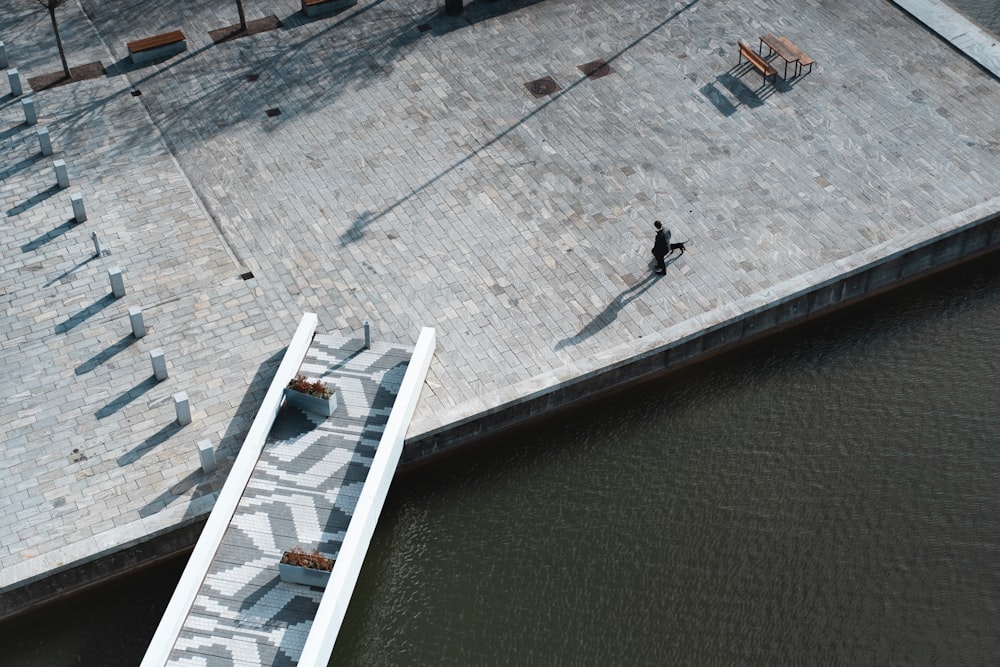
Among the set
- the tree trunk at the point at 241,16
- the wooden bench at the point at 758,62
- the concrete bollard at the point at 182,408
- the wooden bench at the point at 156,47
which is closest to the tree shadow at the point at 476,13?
the tree trunk at the point at 241,16

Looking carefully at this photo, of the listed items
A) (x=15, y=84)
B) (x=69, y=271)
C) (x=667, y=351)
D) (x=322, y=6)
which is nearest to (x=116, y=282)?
(x=69, y=271)

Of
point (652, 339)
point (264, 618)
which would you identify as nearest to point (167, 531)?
point (264, 618)

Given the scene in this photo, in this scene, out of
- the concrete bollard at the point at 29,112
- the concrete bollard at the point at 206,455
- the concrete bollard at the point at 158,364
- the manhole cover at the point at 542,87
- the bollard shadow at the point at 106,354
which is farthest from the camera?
the manhole cover at the point at 542,87

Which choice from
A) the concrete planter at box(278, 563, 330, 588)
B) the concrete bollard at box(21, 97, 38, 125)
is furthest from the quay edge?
the concrete bollard at box(21, 97, 38, 125)

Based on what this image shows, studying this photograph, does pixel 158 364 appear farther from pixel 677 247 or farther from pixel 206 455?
pixel 677 247

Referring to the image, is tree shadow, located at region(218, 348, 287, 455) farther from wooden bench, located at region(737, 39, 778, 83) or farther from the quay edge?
wooden bench, located at region(737, 39, 778, 83)

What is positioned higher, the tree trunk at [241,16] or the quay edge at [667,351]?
the tree trunk at [241,16]

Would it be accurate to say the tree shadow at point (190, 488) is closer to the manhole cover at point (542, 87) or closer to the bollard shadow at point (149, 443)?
the bollard shadow at point (149, 443)
